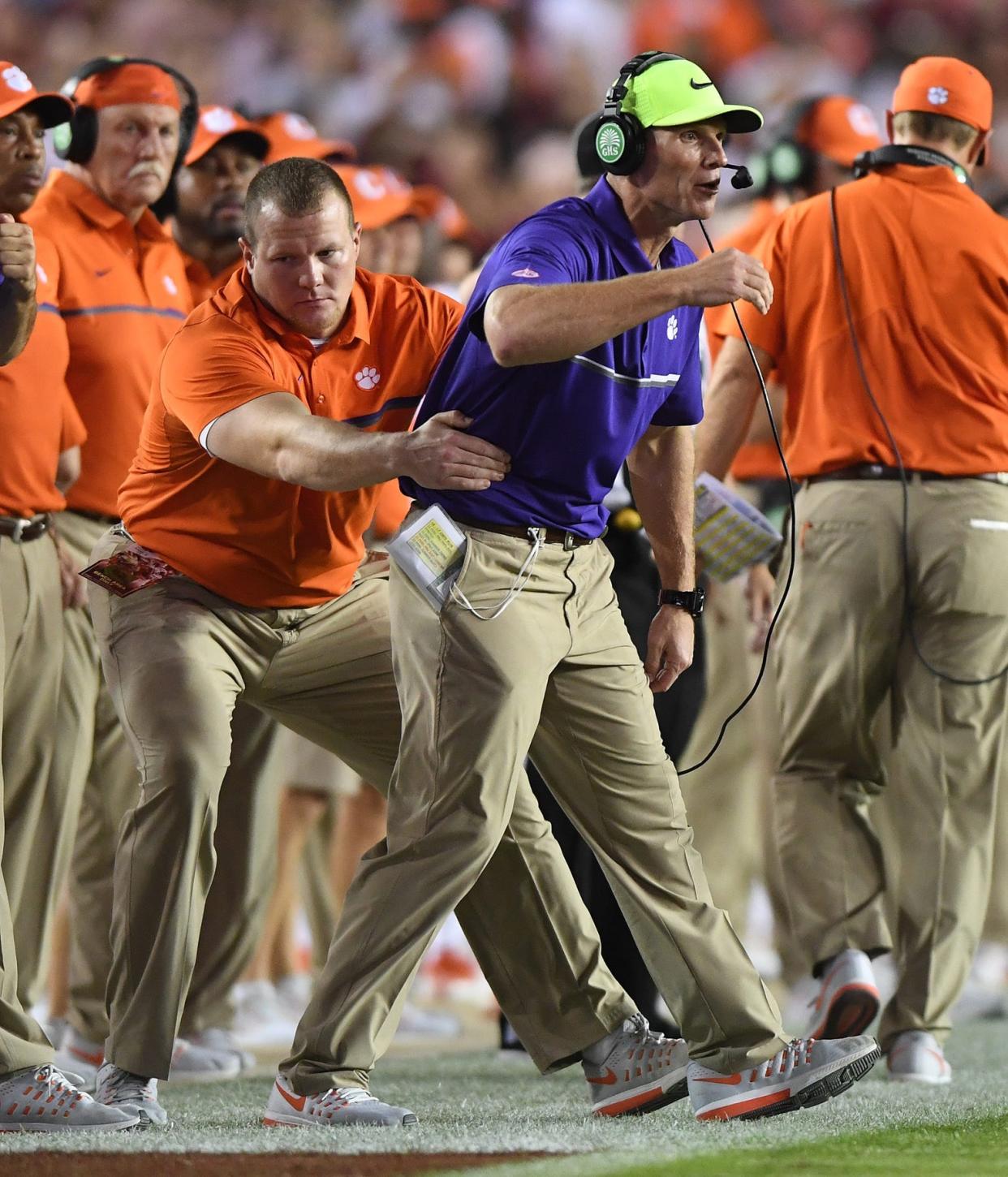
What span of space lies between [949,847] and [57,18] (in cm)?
890

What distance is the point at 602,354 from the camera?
138 inches

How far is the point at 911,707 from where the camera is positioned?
15.6ft

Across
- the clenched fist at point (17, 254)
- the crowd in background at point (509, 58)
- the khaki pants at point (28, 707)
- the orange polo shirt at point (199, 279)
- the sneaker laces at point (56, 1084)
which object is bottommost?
the sneaker laces at point (56, 1084)

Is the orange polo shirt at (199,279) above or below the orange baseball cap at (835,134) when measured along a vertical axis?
below

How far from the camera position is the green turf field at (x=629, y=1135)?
300 centimetres

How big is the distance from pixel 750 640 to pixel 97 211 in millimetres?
2467

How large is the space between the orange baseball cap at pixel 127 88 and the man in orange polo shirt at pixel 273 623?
141cm

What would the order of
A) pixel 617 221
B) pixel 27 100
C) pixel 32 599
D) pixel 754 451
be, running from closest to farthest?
pixel 617 221 < pixel 27 100 < pixel 32 599 < pixel 754 451

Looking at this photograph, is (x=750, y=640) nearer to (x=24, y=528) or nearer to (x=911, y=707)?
(x=911, y=707)

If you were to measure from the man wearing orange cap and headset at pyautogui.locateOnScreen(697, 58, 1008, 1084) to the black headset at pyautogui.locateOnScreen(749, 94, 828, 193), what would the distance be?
1248 millimetres

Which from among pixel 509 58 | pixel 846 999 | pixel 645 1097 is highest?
pixel 509 58

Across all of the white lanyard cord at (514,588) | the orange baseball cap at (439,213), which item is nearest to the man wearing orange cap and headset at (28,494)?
the white lanyard cord at (514,588)

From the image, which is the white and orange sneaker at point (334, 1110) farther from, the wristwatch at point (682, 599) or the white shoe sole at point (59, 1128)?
the wristwatch at point (682, 599)

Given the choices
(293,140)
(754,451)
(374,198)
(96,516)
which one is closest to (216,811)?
(96,516)
